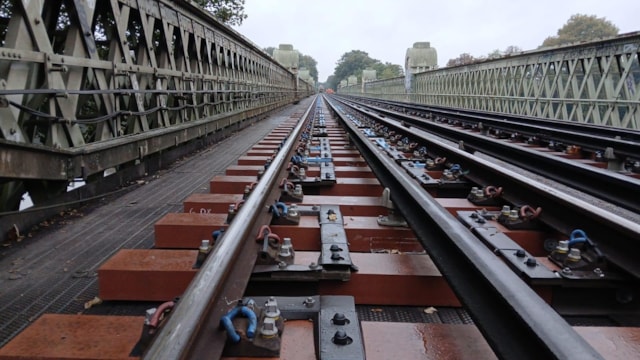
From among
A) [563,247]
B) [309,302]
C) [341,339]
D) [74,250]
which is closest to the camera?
[341,339]

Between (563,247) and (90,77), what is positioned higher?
(90,77)

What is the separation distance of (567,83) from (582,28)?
7234 centimetres

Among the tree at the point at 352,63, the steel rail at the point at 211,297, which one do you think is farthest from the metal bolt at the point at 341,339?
the tree at the point at 352,63

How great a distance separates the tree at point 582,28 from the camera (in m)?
68.8

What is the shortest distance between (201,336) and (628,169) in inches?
217

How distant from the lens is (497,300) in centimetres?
130

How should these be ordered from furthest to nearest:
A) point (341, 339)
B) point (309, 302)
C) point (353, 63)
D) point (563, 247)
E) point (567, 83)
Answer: point (353, 63) → point (567, 83) → point (563, 247) → point (309, 302) → point (341, 339)

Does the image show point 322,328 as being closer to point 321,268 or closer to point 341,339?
point 341,339

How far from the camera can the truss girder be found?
983cm

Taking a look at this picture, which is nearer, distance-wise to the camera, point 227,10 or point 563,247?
point 563,247

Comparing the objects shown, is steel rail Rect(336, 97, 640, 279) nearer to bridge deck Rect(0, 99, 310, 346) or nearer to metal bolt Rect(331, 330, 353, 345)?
metal bolt Rect(331, 330, 353, 345)

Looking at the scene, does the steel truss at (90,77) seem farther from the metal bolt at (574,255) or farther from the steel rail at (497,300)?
the metal bolt at (574,255)

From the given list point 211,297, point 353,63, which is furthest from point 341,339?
point 353,63

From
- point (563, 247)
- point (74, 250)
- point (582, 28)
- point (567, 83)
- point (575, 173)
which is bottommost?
point (74, 250)
